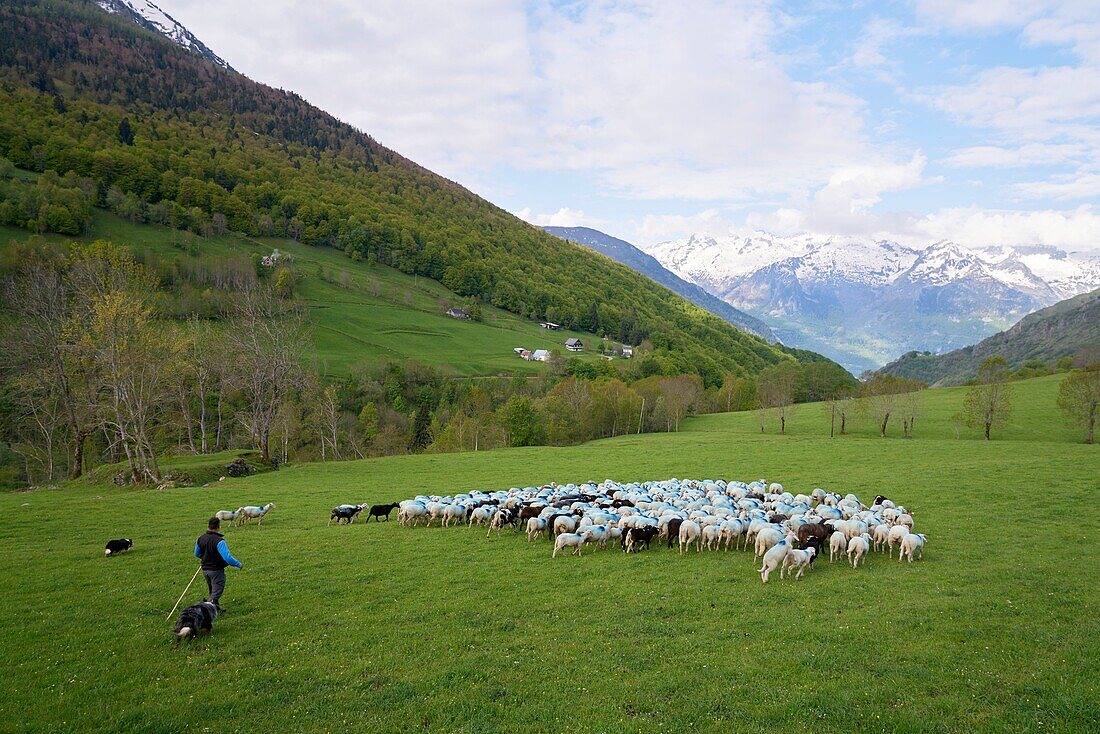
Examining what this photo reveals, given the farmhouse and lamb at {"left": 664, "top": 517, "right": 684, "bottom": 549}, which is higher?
the farmhouse

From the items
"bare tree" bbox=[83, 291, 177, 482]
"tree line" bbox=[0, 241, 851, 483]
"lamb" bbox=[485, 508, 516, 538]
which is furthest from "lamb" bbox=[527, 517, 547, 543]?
"tree line" bbox=[0, 241, 851, 483]

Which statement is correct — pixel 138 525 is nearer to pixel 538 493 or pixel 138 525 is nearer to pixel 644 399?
pixel 538 493

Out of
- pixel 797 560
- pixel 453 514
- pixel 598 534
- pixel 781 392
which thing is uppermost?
pixel 781 392

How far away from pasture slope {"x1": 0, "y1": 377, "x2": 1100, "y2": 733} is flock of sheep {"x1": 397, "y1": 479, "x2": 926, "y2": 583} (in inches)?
33.3

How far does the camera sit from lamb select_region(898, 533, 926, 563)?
17.7 meters

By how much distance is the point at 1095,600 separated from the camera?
42.1 feet

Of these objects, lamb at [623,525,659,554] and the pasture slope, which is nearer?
the pasture slope

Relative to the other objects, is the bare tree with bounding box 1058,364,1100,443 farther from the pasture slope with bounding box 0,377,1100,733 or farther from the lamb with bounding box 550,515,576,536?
the lamb with bounding box 550,515,576,536

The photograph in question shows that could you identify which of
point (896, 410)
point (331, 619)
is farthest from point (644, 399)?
point (331, 619)

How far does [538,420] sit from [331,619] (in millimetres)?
61037

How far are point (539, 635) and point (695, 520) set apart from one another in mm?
10338

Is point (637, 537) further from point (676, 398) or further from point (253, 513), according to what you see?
point (676, 398)

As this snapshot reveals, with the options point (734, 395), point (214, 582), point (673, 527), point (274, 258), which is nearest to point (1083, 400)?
point (673, 527)

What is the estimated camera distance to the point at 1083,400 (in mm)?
53469
